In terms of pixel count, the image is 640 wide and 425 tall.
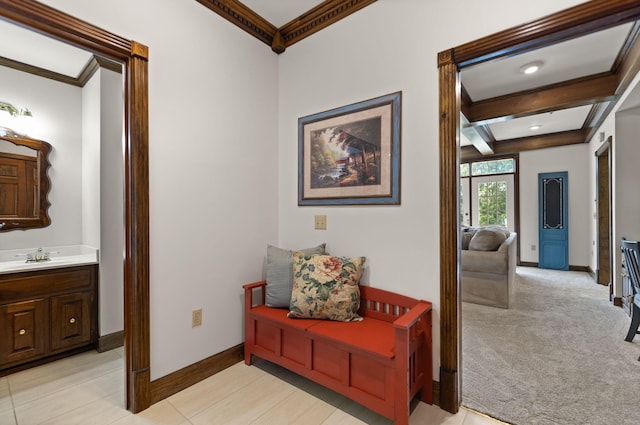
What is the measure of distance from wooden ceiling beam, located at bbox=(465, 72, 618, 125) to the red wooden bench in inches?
127

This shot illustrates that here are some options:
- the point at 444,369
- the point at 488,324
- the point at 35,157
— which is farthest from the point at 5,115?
the point at 488,324

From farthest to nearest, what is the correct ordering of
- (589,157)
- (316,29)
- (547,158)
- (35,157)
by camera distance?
(547,158), (589,157), (35,157), (316,29)

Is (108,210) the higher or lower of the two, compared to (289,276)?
higher

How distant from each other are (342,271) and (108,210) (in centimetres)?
212

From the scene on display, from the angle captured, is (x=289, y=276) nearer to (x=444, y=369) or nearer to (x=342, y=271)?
(x=342, y=271)

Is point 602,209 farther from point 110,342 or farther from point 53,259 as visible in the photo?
point 53,259

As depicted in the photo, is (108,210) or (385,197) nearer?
(385,197)

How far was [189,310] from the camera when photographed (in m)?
2.00

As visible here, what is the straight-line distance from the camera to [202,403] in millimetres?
1785

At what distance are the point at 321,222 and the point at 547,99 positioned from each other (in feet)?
10.8

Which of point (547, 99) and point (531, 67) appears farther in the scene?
point (547, 99)

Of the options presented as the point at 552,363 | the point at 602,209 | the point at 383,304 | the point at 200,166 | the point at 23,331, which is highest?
the point at 200,166

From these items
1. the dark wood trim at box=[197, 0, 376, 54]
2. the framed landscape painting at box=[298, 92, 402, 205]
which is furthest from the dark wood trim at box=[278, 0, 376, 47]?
the framed landscape painting at box=[298, 92, 402, 205]

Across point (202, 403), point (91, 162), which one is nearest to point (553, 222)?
point (202, 403)
